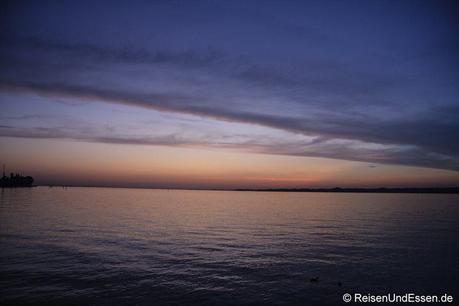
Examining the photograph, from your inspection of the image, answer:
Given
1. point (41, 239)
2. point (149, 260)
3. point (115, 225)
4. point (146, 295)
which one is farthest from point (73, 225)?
point (146, 295)

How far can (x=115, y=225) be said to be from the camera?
57.6m

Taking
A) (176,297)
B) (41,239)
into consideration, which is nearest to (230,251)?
(176,297)

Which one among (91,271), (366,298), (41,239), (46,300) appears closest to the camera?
(46,300)

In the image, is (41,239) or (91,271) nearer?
(91,271)

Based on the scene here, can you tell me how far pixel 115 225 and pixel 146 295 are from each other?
37.5 metres

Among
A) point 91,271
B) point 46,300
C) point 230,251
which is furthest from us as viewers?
point 230,251

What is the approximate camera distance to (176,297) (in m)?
22.7

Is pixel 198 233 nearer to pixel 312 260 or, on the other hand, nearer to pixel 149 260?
pixel 149 260

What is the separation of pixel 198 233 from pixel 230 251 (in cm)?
1434

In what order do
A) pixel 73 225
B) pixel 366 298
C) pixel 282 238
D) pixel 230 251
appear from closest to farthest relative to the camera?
1. pixel 366 298
2. pixel 230 251
3. pixel 282 238
4. pixel 73 225

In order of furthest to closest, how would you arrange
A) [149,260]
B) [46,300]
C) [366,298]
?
[149,260] < [366,298] < [46,300]

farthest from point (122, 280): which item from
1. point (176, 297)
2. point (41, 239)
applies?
point (41, 239)

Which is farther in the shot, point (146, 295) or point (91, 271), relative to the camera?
point (91, 271)

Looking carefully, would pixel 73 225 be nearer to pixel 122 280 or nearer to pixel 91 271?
pixel 91 271
